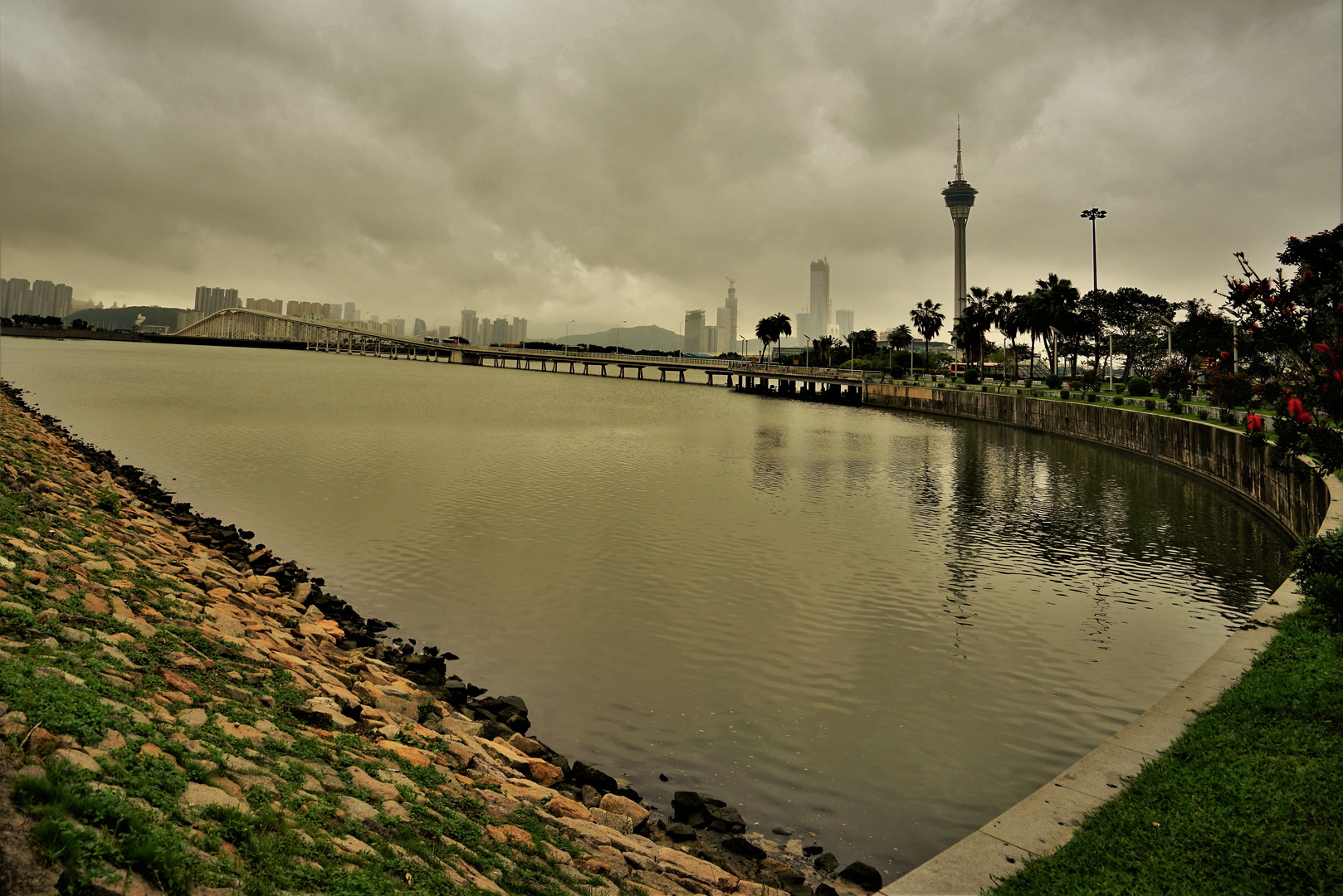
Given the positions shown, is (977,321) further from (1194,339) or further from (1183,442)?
(1183,442)

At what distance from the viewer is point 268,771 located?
686 centimetres

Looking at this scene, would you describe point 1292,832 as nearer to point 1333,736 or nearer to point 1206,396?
point 1333,736

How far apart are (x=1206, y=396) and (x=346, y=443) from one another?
59302mm

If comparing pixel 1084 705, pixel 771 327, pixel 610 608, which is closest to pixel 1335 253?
pixel 1084 705

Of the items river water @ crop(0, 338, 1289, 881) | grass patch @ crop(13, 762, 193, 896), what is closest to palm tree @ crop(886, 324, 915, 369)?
river water @ crop(0, 338, 1289, 881)

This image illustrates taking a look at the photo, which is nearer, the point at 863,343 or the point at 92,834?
the point at 92,834

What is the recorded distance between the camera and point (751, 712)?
13016 mm

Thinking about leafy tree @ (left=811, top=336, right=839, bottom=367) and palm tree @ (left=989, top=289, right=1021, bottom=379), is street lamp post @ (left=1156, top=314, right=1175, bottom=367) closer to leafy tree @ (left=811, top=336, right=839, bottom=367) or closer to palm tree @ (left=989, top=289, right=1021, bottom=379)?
→ palm tree @ (left=989, top=289, right=1021, bottom=379)

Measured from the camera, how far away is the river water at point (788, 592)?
11664mm

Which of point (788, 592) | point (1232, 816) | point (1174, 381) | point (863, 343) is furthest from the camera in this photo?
point (863, 343)

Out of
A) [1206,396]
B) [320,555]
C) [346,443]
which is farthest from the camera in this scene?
[1206,396]

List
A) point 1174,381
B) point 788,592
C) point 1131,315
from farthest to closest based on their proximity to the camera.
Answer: point 1131,315
point 1174,381
point 788,592

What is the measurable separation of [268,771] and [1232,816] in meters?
9.18

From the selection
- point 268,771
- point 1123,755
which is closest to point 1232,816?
point 1123,755
